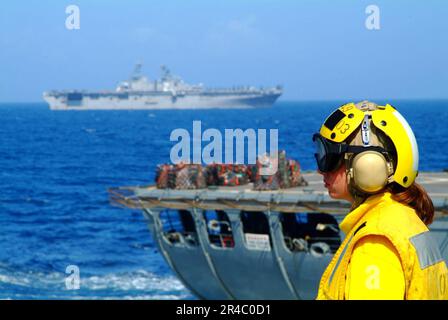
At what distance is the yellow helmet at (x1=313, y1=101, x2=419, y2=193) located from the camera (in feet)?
16.1

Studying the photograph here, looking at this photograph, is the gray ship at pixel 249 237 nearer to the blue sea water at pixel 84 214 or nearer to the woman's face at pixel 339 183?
the blue sea water at pixel 84 214

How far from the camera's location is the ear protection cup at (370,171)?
484cm

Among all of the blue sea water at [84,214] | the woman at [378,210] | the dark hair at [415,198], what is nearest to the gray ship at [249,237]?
the blue sea water at [84,214]

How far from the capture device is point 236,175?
112 feet

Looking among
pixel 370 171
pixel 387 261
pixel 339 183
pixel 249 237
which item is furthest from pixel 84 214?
pixel 387 261

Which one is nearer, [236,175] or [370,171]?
[370,171]

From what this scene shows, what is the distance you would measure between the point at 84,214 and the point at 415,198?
232ft

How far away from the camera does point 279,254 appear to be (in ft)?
100

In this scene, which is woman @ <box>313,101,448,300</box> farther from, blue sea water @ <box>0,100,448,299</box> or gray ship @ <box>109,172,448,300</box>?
blue sea water @ <box>0,100,448,299</box>

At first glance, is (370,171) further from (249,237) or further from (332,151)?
(249,237)

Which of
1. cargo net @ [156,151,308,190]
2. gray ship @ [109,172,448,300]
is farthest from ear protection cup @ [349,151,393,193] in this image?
cargo net @ [156,151,308,190]
